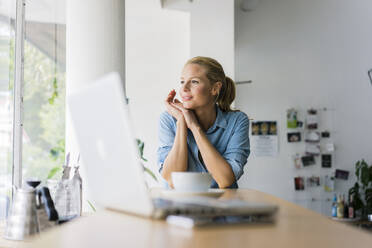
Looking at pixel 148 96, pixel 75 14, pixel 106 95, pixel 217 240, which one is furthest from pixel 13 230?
pixel 148 96

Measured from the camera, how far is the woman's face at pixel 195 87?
1937 millimetres

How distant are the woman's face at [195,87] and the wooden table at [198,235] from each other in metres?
1.21

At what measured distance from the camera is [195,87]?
6.35 feet

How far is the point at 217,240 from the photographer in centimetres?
58

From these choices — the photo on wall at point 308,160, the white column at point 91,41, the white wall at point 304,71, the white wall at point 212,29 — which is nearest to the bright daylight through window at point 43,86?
the white column at point 91,41

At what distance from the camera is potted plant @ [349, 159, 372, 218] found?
16.8 ft

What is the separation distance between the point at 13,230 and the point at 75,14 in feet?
6.94

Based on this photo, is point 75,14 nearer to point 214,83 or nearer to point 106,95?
point 214,83

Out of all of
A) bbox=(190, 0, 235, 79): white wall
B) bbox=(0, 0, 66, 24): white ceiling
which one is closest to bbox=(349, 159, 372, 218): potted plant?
bbox=(190, 0, 235, 79): white wall

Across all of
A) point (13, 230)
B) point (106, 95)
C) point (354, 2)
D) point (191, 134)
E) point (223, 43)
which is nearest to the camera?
point (106, 95)

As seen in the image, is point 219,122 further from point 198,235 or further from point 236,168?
point 198,235

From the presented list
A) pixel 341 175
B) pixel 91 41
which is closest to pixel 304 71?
pixel 341 175

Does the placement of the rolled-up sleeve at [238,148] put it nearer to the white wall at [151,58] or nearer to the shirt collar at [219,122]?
the shirt collar at [219,122]

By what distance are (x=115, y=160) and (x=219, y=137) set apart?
127 cm
